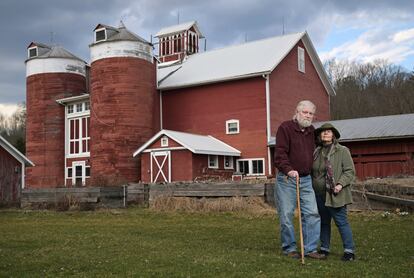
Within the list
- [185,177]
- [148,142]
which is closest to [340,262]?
[185,177]

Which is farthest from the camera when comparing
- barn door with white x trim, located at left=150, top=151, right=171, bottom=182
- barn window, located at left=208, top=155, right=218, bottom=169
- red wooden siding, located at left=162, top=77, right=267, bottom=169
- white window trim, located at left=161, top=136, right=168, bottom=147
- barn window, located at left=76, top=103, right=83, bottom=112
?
barn window, located at left=76, top=103, right=83, bottom=112

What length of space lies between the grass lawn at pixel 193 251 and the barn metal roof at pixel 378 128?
11.2m

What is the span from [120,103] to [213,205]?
14.2 meters

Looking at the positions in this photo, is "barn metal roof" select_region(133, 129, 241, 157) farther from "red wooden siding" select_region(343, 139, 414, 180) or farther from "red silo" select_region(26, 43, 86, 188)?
"red silo" select_region(26, 43, 86, 188)

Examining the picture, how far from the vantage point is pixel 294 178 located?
7.49 m

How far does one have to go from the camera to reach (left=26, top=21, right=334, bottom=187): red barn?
29703mm

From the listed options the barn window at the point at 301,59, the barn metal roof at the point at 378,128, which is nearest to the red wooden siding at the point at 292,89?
the barn window at the point at 301,59

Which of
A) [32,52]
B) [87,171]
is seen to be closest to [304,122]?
[87,171]

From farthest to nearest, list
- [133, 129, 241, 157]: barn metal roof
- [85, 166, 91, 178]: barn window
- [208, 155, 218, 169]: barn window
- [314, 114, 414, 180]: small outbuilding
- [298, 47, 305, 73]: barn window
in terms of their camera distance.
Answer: [85, 166, 91, 178]: barn window
[298, 47, 305, 73]: barn window
[208, 155, 218, 169]: barn window
[133, 129, 241, 157]: barn metal roof
[314, 114, 414, 180]: small outbuilding

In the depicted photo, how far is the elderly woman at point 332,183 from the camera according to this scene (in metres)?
7.35

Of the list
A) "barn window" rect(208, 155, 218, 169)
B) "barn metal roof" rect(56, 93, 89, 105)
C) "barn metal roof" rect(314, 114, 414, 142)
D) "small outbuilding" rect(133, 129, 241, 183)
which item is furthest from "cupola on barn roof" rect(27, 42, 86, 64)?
"barn metal roof" rect(314, 114, 414, 142)

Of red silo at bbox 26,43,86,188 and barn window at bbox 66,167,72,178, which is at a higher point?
red silo at bbox 26,43,86,188

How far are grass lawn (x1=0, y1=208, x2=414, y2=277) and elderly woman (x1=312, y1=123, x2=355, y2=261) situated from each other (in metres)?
0.36

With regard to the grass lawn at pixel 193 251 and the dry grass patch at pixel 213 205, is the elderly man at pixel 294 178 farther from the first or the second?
the dry grass patch at pixel 213 205
